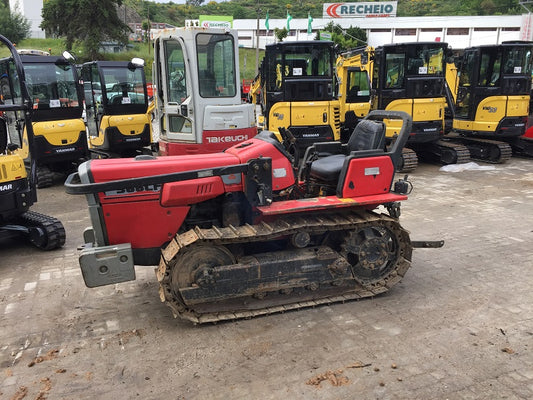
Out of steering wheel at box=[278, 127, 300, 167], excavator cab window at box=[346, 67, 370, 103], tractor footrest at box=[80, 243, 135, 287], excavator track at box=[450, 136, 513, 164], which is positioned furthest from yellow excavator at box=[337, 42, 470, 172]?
tractor footrest at box=[80, 243, 135, 287]

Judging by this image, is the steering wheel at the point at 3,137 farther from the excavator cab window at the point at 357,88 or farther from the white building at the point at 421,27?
the white building at the point at 421,27

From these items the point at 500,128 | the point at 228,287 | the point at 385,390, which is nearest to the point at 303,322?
the point at 228,287

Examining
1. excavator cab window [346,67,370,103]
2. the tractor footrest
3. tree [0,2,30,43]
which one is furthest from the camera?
tree [0,2,30,43]

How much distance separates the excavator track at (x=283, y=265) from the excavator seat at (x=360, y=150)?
44cm

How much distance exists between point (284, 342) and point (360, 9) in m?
63.6

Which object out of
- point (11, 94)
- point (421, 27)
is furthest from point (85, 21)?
point (421, 27)

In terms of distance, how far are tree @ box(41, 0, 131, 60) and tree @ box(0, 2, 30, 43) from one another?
10.4 m

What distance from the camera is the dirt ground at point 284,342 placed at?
332 cm

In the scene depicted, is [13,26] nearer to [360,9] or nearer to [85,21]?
[85,21]

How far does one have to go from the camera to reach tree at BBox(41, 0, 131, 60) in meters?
36.1

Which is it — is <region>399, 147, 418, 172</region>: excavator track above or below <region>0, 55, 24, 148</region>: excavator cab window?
below

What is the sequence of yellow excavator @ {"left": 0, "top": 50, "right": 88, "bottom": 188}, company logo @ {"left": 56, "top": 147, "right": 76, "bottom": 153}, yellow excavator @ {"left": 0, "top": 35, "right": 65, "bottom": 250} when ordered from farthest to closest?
company logo @ {"left": 56, "top": 147, "right": 76, "bottom": 153}, yellow excavator @ {"left": 0, "top": 50, "right": 88, "bottom": 188}, yellow excavator @ {"left": 0, "top": 35, "right": 65, "bottom": 250}

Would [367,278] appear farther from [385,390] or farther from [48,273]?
[48,273]

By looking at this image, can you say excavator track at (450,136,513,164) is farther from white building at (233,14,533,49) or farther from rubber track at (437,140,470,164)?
white building at (233,14,533,49)
